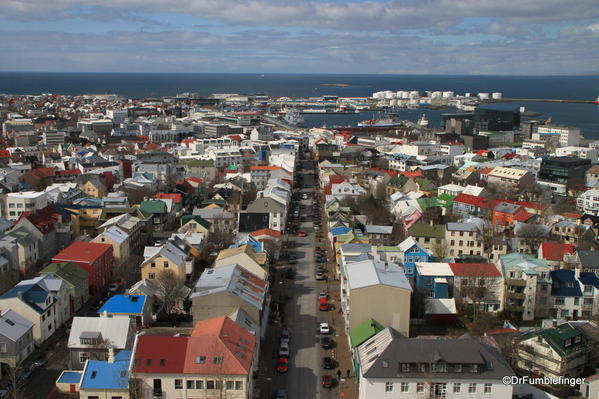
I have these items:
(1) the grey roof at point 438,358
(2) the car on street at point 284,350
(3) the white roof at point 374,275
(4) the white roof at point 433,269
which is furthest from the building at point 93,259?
(1) the grey roof at point 438,358

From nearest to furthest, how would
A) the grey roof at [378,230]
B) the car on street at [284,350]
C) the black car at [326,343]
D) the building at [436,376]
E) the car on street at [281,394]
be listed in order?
1. the building at [436,376]
2. the car on street at [281,394]
3. the car on street at [284,350]
4. the black car at [326,343]
5. the grey roof at [378,230]

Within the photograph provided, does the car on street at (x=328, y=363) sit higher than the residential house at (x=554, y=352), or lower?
lower

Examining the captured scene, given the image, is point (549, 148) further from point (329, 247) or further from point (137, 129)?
point (137, 129)

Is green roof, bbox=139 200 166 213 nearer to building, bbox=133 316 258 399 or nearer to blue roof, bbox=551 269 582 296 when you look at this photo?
building, bbox=133 316 258 399

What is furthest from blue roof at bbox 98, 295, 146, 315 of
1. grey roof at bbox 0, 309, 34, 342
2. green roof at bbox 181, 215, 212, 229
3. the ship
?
the ship

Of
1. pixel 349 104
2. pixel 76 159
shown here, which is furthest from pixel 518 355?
pixel 349 104

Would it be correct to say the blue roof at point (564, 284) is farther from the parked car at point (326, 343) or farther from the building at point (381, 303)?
the parked car at point (326, 343)
